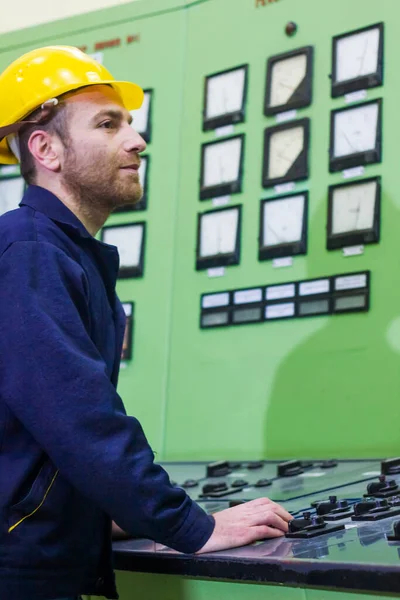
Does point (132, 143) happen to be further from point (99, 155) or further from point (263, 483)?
point (263, 483)

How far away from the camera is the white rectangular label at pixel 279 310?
2.39 meters

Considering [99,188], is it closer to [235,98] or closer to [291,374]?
[291,374]

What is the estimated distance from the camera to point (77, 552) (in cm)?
132

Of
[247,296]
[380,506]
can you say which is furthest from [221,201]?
[380,506]

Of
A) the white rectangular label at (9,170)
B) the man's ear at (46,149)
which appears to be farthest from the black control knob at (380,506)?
the white rectangular label at (9,170)

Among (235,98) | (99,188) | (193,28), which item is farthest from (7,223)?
(193,28)

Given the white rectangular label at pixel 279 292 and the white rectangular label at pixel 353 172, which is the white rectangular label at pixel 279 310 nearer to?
the white rectangular label at pixel 279 292

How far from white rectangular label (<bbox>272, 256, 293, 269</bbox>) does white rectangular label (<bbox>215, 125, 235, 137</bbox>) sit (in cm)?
48

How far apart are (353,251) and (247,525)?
113 centimetres

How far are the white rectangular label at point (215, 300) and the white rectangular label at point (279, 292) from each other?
0.48 ft

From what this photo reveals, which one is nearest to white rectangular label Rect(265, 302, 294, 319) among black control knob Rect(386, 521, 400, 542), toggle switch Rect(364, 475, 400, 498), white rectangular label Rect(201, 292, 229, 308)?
white rectangular label Rect(201, 292, 229, 308)

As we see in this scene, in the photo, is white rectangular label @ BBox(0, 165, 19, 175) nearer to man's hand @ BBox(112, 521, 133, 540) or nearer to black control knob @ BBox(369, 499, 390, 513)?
man's hand @ BBox(112, 521, 133, 540)

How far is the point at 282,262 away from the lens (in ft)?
8.05

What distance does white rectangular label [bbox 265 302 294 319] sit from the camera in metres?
2.39
